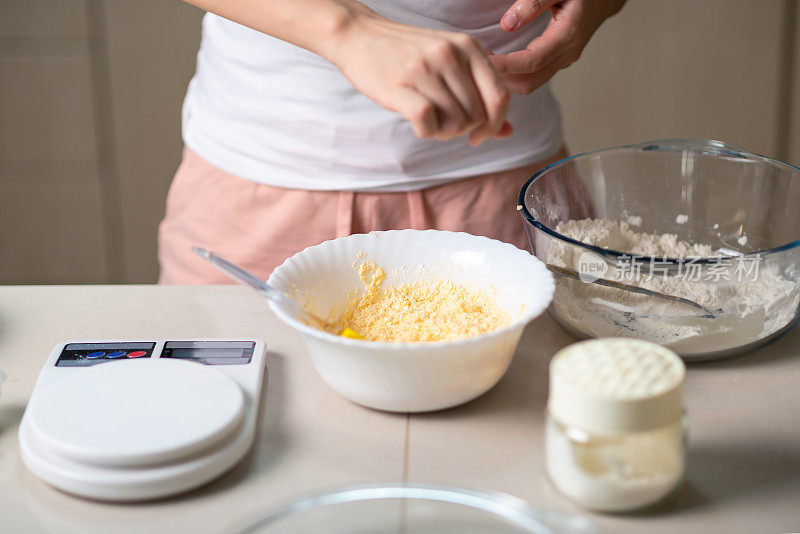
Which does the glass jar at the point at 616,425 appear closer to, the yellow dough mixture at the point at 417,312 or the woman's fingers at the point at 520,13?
the yellow dough mixture at the point at 417,312

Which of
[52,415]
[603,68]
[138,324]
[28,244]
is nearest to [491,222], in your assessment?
[138,324]

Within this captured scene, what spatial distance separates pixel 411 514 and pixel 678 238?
51 centimetres

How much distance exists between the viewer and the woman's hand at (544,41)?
2.75 ft

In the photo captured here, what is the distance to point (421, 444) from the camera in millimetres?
626

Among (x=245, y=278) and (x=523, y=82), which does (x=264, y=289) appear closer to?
(x=245, y=278)

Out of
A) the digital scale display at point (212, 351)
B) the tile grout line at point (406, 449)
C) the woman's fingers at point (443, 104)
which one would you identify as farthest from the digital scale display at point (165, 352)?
the woman's fingers at point (443, 104)

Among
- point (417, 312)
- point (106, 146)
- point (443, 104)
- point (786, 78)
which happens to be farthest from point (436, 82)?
point (786, 78)

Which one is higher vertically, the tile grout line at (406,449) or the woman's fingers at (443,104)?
the woman's fingers at (443,104)

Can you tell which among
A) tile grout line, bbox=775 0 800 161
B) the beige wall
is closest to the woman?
the beige wall

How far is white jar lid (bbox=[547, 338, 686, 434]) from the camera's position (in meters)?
0.50

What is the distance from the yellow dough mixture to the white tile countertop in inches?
2.1

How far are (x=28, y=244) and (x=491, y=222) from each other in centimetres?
172

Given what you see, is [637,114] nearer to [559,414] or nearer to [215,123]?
[215,123]

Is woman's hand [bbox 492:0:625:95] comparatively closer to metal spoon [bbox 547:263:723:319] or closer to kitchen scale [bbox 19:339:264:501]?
metal spoon [bbox 547:263:723:319]
